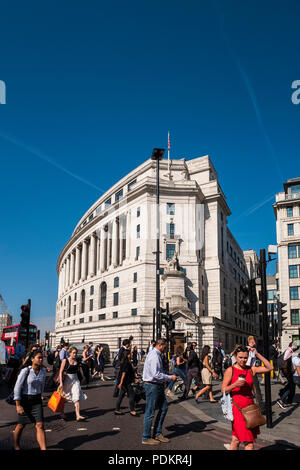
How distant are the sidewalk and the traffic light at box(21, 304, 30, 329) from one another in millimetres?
6494

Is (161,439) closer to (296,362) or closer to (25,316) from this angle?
(296,362)

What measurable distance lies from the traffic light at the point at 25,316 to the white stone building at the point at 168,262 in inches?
1206

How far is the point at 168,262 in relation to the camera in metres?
52.6

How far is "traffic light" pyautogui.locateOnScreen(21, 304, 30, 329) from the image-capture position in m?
16.5

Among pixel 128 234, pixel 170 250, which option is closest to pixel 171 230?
pixel 170 250

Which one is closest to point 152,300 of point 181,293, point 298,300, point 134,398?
point 181,293

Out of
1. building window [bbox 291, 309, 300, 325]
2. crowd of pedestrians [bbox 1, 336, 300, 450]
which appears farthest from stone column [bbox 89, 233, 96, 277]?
crowd of pedestrians [bbox 1, 336, 300, 450]

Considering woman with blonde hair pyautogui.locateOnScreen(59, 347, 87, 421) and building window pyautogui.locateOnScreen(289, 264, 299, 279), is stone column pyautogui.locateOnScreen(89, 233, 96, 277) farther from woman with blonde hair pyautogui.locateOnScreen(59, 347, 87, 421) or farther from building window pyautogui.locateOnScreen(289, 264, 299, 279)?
woman with blonde hair pyautogui.locateOnScreen(59, 347, 87, 421)

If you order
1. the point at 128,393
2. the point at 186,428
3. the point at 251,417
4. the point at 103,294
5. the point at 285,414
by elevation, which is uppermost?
the point at 103,294

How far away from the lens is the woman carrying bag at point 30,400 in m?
6.27

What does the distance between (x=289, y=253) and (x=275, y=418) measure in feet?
170
